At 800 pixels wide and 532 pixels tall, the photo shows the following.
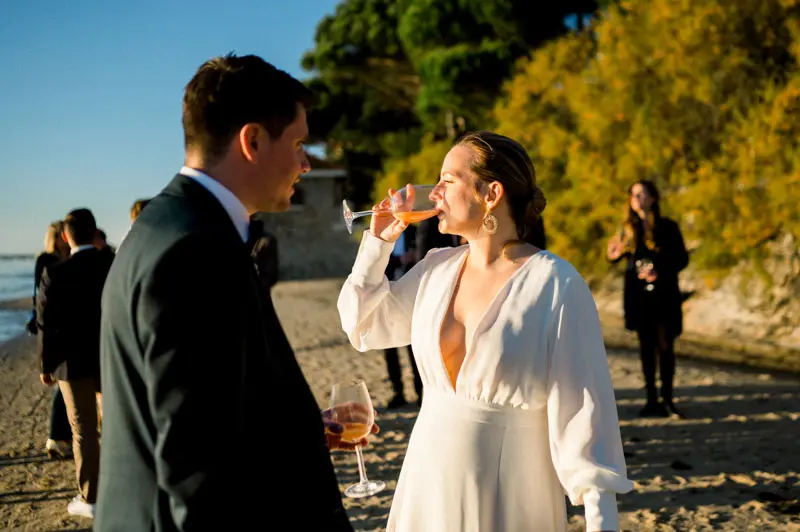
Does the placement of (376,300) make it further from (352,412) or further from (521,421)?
(521,421)

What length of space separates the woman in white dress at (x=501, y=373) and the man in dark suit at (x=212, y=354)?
751 millimetres

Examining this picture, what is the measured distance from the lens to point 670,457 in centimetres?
Result: 555

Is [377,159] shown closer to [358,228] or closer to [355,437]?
[358,228]

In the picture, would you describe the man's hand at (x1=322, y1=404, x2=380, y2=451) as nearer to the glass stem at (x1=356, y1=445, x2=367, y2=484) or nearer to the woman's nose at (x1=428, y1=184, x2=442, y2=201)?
the glass stem at (x1=356, y1=445, x2=367, y2=484)

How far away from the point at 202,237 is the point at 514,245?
1.31 meters

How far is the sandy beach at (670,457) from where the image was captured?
455cm

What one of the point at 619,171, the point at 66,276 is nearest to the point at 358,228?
the point at 619,171

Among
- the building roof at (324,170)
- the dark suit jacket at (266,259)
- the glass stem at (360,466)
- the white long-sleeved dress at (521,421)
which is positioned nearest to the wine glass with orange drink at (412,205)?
the white long-sleeved dress at (521,421)

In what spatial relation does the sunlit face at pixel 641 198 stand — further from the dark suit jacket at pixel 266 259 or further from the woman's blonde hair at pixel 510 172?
the woman's blonde hair at pixel 510 172

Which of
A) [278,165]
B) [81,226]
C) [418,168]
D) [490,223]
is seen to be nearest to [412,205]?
[490,223]

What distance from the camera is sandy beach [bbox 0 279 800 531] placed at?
4555mm

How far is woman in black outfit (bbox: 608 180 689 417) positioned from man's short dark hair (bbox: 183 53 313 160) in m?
5.45

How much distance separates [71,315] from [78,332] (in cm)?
13

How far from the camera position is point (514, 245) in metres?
2.39
